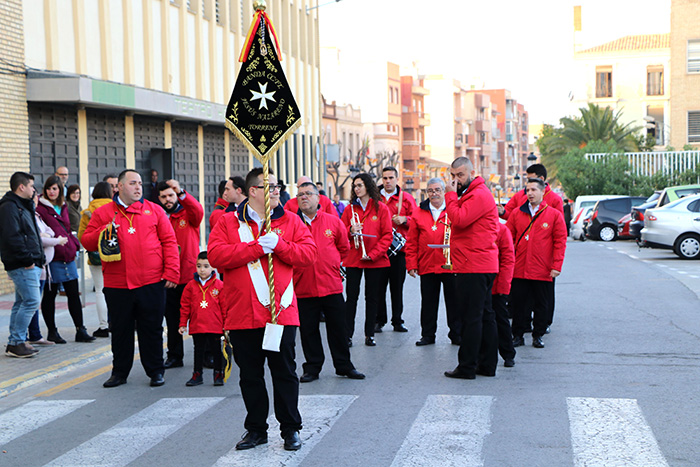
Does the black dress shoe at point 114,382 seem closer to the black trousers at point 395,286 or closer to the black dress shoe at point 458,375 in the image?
the black dress shoe at point 458,375

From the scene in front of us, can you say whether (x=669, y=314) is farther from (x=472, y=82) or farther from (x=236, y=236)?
(x=472, y=82)

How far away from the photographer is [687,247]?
23.6m

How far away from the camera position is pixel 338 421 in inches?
284

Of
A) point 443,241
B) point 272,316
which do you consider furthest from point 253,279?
point 443,241

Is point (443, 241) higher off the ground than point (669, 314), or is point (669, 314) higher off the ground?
point (443, 241)

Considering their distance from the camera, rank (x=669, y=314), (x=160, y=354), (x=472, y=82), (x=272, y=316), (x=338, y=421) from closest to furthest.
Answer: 1. (x=272, y=316)
2. (x=338, y=421)
3. (x=160, y=354)
4. (x=669, y=314)
5. (x=472, y=82)

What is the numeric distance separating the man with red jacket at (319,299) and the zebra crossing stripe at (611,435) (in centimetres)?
231

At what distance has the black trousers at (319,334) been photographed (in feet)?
29.4

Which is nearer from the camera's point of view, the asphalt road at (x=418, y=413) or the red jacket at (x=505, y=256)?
the asphalt road at (x=418, y=413)

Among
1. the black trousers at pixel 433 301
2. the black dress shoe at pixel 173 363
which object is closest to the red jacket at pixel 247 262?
the black dress shoe at pixel 173 363

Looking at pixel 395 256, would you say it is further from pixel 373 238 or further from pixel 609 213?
pixel 609 213

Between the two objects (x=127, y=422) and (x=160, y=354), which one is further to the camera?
(x=160, y=354)

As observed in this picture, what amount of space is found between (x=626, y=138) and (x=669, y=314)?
46894 millimetres

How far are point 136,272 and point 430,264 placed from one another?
12.1 feet
